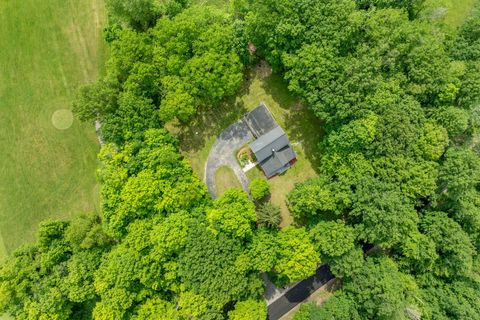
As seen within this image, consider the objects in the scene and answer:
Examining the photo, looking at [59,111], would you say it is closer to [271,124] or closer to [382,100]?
[271,124]

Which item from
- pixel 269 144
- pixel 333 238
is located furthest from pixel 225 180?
pixel 333 238

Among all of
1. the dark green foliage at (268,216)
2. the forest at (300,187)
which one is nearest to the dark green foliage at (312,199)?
the forest at (300,187)

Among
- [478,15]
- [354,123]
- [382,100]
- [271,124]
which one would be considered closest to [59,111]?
[271,124]

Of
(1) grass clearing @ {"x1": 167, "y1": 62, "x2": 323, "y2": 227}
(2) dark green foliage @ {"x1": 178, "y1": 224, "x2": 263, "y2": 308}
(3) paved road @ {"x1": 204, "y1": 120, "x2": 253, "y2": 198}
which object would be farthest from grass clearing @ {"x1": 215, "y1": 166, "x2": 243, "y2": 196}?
(2) dark green foliage @ {"x1": 178, "y1": 224, "x2": 263, "y2": 308}

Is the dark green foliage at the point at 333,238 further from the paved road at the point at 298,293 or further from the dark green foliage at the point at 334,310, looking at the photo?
the paved road at the point at 298,293

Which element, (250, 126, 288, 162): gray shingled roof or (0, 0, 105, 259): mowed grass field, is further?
(0, 0, 105, 259): mowed grass field

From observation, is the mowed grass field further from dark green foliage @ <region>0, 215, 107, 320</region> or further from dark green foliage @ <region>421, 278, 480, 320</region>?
dark green foliage @ <region>421, 278, 480, 320</region>
